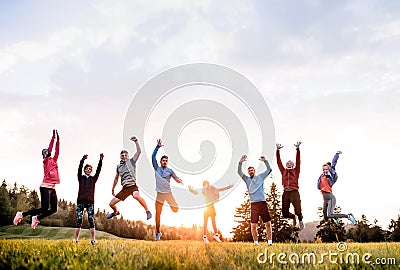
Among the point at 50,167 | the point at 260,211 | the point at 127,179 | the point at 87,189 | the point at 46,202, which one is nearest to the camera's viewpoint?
the point at 87,189

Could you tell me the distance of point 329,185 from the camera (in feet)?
57.6

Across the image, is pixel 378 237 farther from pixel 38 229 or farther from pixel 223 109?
pixel 38 229

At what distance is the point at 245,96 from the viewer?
588 inches

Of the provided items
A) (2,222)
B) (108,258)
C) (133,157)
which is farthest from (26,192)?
(108,258)

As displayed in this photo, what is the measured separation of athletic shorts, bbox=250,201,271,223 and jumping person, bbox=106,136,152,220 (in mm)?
4039

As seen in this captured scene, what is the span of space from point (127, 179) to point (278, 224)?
29.6m

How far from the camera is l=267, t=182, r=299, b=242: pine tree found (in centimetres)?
4119

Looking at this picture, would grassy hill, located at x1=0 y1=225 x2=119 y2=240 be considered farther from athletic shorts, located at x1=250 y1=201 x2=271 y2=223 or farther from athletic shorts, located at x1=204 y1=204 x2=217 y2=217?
athletic shorts, located at x1=250 y1=201 x2=271 y2=223

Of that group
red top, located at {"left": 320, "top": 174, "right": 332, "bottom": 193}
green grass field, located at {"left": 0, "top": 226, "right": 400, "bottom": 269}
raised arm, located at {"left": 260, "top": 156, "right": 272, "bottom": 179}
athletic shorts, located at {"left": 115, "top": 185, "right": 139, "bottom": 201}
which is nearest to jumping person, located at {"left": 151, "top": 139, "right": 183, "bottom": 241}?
athletic shorts, located at {"left": 115, "top": 185, "right": 139, "bottom": 201}

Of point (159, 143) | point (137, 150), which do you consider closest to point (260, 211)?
point (159, 143)

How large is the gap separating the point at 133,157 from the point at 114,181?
4.15 ft

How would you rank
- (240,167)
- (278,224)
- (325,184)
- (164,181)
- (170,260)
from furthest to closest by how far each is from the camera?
(278,224)
(325,184)
(164,181)
(240,167)
(170,260)

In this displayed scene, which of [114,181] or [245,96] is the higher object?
[245,96]

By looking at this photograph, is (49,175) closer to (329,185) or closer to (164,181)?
(164,181)
